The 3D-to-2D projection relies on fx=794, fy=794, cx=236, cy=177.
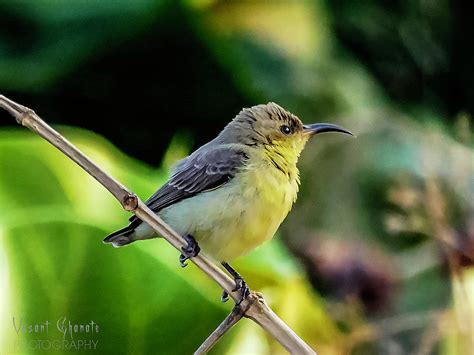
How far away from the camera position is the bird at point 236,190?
0.65 metres

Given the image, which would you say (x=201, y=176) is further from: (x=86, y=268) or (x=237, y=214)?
(x=86, y=268)

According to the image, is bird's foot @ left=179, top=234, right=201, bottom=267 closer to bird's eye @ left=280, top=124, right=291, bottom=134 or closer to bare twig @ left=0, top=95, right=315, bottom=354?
bare twig @ left=0, top=95, right=315, bottom=354

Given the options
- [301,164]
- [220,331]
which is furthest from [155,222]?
[301,164]

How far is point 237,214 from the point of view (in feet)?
2.11

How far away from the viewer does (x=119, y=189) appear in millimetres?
513

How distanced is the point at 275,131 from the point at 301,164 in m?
0.31

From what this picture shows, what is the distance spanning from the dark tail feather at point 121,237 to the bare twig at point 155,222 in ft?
0.23

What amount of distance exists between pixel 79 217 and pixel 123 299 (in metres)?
0.09

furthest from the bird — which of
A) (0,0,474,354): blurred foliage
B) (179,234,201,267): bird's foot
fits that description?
(0,0,474,354): blurred foliage

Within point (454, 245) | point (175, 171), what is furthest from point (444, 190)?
point (175, 171)

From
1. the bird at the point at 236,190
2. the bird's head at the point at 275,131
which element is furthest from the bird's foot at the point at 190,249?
the bird's head at the point at 275,131

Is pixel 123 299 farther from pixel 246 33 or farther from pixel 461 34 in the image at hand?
pixel 461 34

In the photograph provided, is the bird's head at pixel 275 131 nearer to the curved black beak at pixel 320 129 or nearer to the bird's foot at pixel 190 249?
the curved black beak at pixel 320 129

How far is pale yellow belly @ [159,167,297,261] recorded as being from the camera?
2.12ft
